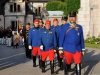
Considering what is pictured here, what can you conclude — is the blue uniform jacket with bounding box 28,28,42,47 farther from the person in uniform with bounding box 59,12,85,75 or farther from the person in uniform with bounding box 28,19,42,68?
the person in uniform with bounding box 59,12,85,75

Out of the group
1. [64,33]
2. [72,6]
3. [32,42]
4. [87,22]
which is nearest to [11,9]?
[72,6]

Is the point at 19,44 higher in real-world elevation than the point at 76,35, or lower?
lower

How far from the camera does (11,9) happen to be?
68.6 m

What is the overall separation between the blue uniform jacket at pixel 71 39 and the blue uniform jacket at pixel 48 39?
81.0 inches

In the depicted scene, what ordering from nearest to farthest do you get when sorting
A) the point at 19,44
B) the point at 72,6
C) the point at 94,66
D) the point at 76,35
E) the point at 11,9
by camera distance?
1. the point at 76,35
2. the point at 94,66
3. the point at 19,44
4. the point at 72,6
5. the point at 11,9

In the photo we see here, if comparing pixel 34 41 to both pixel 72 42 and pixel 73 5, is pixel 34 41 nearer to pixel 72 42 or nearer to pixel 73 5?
pixel 72 42

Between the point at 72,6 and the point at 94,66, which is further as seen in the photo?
the point at 72,6

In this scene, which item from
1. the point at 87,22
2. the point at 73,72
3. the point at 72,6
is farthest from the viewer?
the point at 72,6

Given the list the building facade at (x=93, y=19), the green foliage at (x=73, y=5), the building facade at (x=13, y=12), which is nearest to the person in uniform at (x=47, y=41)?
the building facade at (x=93, y=19)

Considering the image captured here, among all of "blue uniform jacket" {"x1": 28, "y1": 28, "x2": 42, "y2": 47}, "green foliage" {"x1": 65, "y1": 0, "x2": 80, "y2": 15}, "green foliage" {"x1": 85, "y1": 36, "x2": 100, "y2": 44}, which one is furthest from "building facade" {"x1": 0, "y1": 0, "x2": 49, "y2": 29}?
"blue uniform jacket" {"x1": 28, "y1": 28, "x2": 42, "y2": 47}

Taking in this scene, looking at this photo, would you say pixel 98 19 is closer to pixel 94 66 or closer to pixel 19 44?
pixel 19 44

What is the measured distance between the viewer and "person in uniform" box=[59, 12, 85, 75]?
395 inches

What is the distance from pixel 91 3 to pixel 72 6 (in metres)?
20.4

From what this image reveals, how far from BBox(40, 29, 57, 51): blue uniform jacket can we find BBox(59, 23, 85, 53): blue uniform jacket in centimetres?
206
